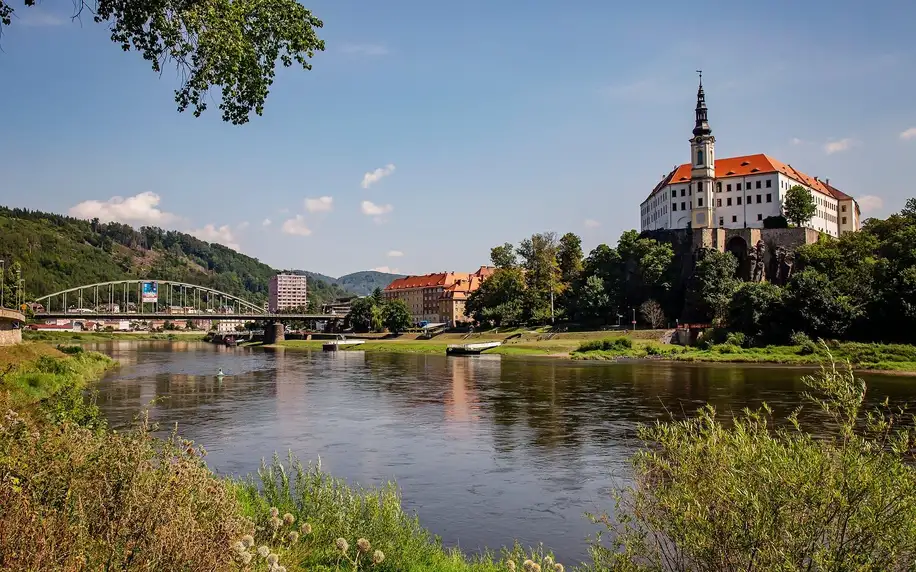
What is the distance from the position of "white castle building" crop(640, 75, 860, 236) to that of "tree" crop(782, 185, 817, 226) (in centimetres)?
296

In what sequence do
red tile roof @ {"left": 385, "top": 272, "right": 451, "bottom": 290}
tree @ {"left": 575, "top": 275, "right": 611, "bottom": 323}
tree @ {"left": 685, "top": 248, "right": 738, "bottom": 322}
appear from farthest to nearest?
red tile roof @ {"left": 385, "top": 272, "right": 451, "bottom": 290}
tree @ {"left": 575, "top": 275, "right": 611, "bottom": 323}
tree @ {"left": 685, "top": 248, "right": 738, "bottom": 322}

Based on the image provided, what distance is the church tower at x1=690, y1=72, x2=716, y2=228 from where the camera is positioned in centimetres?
9344

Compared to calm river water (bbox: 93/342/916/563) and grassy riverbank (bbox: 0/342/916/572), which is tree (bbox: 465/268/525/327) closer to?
calm river water (bbox: 93/342/916/563)

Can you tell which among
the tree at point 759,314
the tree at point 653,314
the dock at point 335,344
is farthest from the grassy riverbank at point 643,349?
the tree at point 653,314

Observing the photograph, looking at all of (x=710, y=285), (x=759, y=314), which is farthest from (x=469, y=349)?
(x=759, y=314)

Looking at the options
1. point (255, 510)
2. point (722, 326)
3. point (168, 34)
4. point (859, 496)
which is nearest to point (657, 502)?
point (859, 496)

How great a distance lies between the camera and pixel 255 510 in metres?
10.8

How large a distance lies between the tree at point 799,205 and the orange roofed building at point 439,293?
2755 inches

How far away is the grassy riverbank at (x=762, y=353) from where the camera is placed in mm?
53344

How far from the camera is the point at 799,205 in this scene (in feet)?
287

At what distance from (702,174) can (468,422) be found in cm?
7556

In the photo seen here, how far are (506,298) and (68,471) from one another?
3783 inches

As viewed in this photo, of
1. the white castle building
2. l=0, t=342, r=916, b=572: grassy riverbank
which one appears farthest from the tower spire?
l=0, t=342, r=916, b=572: grassy riverbank

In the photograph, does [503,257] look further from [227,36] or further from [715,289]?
[227,36]
